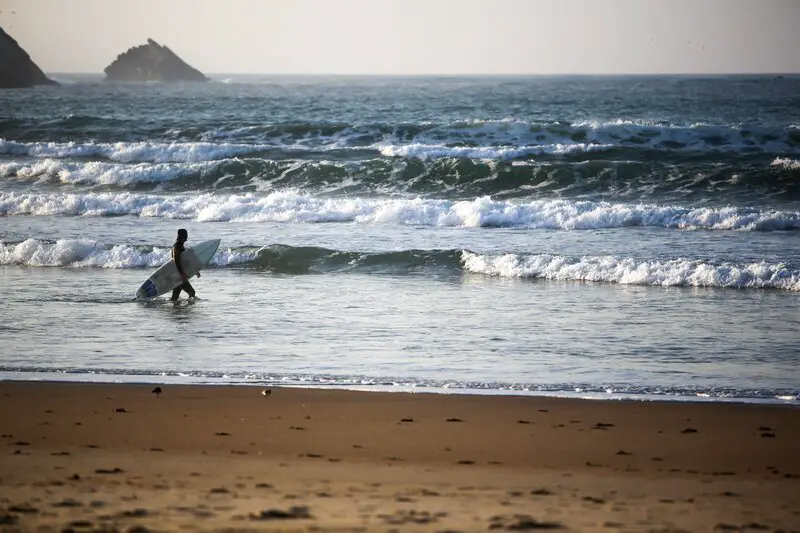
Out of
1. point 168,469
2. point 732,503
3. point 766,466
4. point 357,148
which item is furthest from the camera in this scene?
point 357,148

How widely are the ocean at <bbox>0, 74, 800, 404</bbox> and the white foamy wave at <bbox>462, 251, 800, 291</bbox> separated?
4 centimetres

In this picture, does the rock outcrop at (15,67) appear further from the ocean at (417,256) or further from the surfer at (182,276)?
the surfer at (182,276)

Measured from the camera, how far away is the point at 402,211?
21797mm

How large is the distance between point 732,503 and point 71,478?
12.1 feet

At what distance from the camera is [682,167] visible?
2725cm

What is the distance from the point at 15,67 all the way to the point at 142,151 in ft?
207

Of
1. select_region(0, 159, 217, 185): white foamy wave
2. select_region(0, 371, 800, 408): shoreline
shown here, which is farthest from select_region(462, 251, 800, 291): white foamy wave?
select_region(0, 159, 217, 185): white foamy wave

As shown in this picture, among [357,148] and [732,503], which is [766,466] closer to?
[732,503]

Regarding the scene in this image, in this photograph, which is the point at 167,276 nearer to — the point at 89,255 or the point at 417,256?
the point at 89,255

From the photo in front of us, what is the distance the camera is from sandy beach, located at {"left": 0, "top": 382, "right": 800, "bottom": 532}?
5195mm

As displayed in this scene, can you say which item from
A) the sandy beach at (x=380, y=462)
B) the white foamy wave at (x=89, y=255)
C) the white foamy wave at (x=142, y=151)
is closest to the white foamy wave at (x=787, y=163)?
the white foamy wave at (x=142, y=151)

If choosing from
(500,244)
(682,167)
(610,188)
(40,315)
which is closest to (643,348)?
(40,315)

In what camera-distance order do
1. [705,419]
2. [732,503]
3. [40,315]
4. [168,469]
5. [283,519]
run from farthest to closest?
[40,315] → [705,419] → [168,469] → [732,503] → [283,519]

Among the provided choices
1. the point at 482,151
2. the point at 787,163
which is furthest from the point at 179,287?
the point at 787,163
